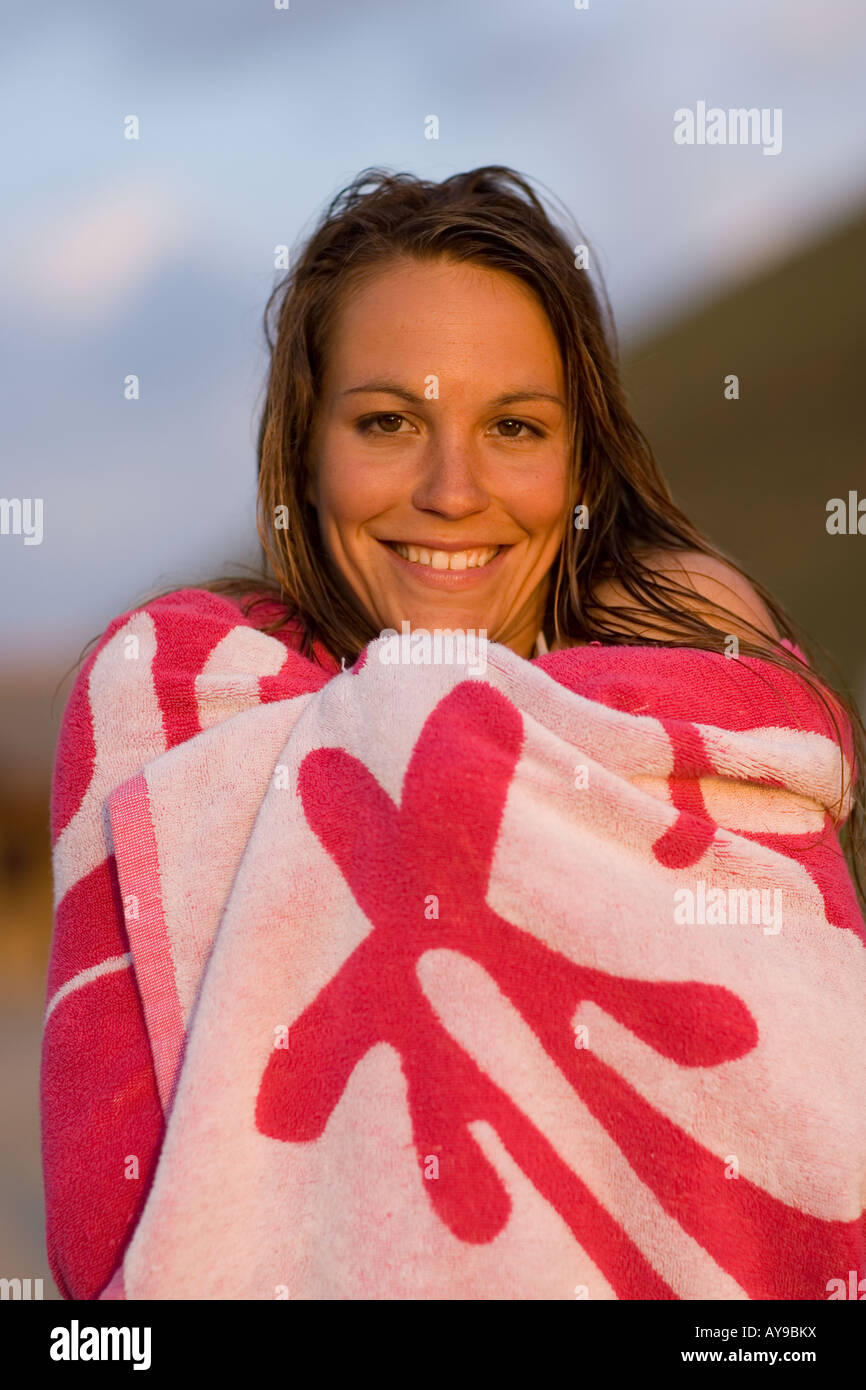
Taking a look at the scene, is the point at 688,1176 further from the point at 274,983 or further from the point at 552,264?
the point at 552,264

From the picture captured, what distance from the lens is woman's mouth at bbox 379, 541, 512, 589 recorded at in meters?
1.86

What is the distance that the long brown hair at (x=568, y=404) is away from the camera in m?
1.91

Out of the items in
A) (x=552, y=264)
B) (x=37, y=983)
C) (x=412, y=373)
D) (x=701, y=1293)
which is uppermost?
(x=552, y=264)

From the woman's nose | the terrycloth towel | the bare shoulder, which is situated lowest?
the terrycloth towel

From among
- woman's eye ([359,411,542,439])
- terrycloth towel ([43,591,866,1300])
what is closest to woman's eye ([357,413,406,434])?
→ woman's eye ([359,411,542,439])

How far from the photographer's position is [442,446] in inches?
69.5

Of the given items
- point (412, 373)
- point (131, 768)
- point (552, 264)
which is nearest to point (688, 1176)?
point (131, 768)

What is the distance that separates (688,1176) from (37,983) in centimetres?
579

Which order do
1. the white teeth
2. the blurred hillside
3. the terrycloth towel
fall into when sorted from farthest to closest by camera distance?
the blurred hillside
the white teeth
the terrycloth towel

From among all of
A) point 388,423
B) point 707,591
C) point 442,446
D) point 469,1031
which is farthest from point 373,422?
point 469,1031

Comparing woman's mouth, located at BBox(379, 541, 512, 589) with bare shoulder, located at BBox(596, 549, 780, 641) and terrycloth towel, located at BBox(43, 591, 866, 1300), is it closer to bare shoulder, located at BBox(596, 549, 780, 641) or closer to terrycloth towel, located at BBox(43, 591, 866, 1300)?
bare shoulder, located at BBox(596, 549, 780, 641)

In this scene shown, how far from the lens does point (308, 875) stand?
4.39ft

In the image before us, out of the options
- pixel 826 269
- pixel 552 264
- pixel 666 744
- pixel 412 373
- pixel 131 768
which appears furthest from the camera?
pixel 826 269

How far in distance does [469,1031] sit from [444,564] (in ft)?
2.67
